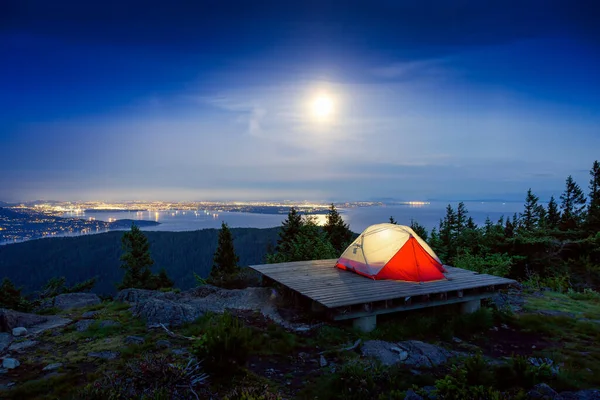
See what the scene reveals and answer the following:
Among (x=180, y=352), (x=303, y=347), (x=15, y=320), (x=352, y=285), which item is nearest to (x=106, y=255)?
(x=15, y=320)

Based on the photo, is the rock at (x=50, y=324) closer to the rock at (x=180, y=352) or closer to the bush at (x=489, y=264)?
the rock at (x=180, y=352)

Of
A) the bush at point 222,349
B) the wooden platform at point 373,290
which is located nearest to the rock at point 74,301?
the wooden platform at point 373,290

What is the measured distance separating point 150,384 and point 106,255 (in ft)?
266

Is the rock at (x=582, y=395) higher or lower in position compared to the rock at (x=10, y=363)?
higher

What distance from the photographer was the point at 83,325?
21.6ft

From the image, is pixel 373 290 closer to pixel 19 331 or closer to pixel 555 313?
→ pixel 555 313

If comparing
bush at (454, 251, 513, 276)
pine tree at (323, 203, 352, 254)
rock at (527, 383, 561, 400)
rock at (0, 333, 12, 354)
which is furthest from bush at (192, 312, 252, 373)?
pine tree at (323, 203, 352, 254)

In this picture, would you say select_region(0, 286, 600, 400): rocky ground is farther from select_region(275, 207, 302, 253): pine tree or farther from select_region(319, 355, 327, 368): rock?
select_region(275, 207, 302, 253): pine tree

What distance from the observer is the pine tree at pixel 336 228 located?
93.1 feet

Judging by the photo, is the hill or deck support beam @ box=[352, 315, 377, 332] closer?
deck support beam @ box=[352, 315, 377, 332]

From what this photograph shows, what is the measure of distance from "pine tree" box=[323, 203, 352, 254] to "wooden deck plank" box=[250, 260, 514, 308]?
19031mm

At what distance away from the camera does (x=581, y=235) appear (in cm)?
1394

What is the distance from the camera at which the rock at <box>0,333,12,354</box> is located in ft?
17.7

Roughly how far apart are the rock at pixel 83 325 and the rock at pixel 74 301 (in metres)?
1.95
